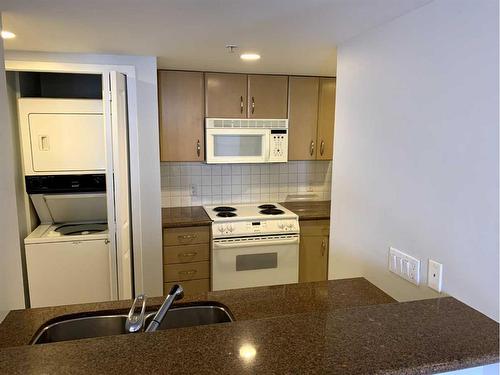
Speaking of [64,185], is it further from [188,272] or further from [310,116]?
[310,116]

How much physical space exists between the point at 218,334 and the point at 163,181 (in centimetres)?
270

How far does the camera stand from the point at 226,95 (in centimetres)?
328

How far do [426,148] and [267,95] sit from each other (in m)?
2.08

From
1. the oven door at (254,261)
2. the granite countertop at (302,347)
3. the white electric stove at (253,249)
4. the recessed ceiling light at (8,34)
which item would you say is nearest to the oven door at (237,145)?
the white electric stove at (253,249)

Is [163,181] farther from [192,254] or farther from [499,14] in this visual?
[499,14]

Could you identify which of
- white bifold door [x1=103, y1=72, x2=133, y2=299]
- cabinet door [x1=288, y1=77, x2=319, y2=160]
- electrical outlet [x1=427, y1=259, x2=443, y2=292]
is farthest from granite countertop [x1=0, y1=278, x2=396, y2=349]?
cabinet door [x1=288, y1=77, x2=319, y2=160]

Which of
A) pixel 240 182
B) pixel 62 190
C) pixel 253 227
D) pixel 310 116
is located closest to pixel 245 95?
pixel 310 116

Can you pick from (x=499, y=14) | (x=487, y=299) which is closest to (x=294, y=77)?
(x=499, y=14)

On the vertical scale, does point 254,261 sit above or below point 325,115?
below

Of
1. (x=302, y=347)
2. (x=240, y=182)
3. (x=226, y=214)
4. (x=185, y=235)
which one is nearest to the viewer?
(x=302, y=347)

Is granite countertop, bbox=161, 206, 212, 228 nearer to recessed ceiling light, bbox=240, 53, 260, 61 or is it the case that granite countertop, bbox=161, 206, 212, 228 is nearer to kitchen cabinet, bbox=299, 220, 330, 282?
kitchen cabinet, bbox=299, 220, 330, 282

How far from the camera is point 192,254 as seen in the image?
10.3ft

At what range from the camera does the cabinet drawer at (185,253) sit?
120 inches

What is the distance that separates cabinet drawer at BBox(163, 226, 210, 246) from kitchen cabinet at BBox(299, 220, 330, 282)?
2.77 ft
